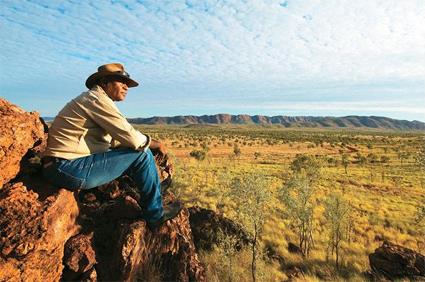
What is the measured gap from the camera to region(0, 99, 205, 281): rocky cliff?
4.07 m

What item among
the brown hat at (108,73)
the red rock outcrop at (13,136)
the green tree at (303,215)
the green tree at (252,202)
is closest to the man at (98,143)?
the brown hat at (108,73)

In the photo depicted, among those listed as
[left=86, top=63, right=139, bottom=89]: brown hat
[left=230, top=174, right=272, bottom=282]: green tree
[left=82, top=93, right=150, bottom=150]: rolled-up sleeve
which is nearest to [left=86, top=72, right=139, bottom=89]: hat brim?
[left=86, top=63, right=139, bottom=89]: brown hat

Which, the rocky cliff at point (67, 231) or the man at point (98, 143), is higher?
the man at point (98, 143)

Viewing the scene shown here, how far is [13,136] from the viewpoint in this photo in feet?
15.8

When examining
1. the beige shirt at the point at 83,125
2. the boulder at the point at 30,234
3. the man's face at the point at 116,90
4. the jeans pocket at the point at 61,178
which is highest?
the man's face at the point at 116,90

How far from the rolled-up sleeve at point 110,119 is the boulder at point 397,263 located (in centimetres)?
741

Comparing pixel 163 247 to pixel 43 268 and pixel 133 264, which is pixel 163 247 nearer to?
pixel 133 264

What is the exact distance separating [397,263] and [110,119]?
310 inches

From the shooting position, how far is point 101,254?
5.02 metres

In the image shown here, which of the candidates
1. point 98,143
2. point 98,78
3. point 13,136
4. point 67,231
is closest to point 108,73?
point 98,78

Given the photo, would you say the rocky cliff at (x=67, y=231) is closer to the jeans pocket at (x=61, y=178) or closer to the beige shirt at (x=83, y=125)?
the jeans pocket at (x=61, y=178)

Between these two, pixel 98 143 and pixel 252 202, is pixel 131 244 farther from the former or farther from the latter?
pixel 252 202

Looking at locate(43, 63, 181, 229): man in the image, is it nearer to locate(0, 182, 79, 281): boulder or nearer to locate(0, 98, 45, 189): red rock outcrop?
locate(0, 182, 79, 281): boulder

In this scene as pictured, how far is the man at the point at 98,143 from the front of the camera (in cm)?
459
